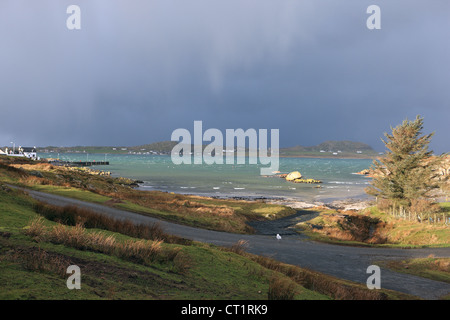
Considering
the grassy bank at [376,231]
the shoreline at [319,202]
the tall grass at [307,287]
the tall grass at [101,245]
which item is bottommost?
the shoreline at [319,202]

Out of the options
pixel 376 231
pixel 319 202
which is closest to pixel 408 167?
pixel 376 231

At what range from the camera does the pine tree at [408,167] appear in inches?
1561

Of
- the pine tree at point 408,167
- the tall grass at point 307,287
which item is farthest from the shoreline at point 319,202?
the tall grass at point 307,287

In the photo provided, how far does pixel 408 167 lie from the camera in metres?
41.3

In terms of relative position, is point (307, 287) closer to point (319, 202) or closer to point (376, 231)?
point (376, 231)

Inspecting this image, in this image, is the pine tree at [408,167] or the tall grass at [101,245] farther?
the pine tree at [408,167]

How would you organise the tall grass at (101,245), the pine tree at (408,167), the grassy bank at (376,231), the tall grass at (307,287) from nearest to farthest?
1. the tall grass at (307,287)
2. the tall grass at (101,245)
3. the grassy bank at (376,231)
4. the pine tree at (408,167)

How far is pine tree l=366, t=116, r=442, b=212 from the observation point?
39656mm

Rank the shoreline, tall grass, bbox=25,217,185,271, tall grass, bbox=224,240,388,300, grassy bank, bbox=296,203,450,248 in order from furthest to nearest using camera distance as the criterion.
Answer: the shoreline, grassy bank, bbox=296,203,450,248, tall grass, bbox=25,217,185,271, tall grass, bbox=224,240,388,300

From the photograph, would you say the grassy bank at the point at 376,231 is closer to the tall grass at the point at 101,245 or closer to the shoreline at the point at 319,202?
the shoreline at the point at 319,202

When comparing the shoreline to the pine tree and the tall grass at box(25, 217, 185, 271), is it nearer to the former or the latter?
the pine tree

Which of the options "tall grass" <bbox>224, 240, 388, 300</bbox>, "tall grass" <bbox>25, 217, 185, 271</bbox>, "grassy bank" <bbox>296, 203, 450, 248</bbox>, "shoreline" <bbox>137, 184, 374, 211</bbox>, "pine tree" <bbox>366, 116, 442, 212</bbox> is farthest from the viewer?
"shoreline" <bbox>137, 184, 374, 211</bbox>

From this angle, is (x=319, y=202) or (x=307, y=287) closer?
(x=307, y=287)

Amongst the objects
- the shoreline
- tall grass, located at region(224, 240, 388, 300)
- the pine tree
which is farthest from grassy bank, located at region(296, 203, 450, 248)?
the shoreline
